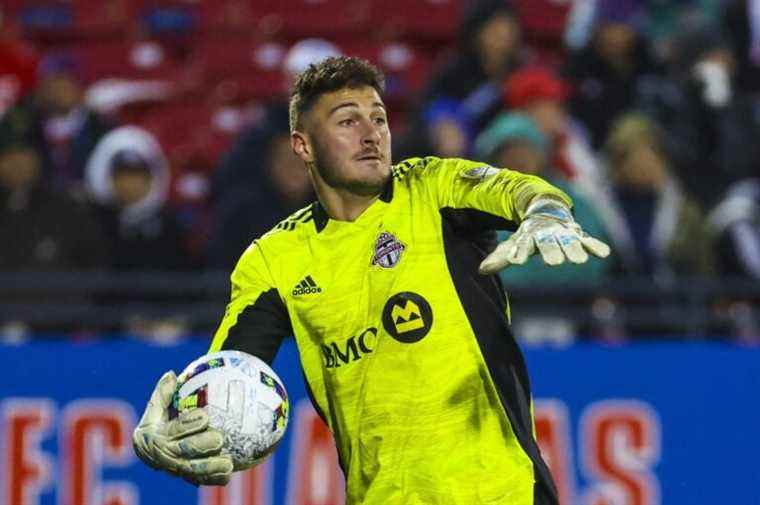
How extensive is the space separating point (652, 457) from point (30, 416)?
3149 millimetres

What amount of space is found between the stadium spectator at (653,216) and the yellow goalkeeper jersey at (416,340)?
4.24m

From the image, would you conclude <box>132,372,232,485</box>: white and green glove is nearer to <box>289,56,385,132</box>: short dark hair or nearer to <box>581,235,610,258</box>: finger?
<box>289,56,385,132</box>: short dark hair

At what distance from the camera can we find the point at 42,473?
8852 mm

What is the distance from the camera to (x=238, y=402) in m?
5.29

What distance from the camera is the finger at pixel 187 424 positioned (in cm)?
525

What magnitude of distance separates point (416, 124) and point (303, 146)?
4.50 m

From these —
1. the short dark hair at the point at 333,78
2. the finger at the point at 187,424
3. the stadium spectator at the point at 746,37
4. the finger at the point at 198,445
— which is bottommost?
the finger at the point at 198,445

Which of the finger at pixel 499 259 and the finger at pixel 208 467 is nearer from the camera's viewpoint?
the finger at pixel 499 259

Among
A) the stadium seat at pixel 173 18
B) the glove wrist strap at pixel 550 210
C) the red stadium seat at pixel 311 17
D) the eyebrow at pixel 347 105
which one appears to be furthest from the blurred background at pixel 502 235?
the glove wrist strap at pixel 550 210

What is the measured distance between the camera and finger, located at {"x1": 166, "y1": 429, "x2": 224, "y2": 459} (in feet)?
17.2

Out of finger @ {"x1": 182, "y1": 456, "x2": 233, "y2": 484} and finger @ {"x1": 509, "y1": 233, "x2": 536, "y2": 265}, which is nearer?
finger @ {"x1": 509, "y1": 233, "x2": 536, "y2": 265}

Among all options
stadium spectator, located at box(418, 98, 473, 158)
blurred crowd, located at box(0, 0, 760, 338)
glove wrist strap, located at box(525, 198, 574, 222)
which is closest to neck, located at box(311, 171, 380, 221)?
glove wrist strap, located at box(525, 198, 574, 222)

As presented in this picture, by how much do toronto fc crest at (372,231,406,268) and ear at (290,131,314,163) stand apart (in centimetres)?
40

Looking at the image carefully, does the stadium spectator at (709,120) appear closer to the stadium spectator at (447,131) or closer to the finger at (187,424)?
the stadium spectator at (447,131)
